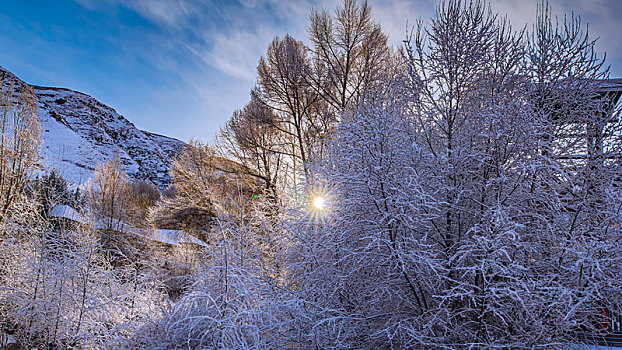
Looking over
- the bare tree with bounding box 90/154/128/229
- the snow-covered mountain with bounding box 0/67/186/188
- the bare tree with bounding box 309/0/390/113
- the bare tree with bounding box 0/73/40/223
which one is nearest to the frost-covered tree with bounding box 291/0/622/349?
the bare tree with bounding box 0/73/40/223

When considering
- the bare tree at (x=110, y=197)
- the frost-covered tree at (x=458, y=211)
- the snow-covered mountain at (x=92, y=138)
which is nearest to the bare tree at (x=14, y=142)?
the frost-covered tree at (x=458, y=211)

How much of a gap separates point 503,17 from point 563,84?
1.31 metres

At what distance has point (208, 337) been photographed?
3.52 metres

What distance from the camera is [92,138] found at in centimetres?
5472

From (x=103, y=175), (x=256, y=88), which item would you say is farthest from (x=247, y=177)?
(x=103, y=175)

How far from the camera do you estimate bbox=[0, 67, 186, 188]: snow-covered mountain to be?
43750 millimetres

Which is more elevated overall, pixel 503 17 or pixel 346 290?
pixel 503 17

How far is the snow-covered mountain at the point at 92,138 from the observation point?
1722 inches

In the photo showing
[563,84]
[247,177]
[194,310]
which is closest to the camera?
[194,310]

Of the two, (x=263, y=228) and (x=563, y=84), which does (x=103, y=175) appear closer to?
(x=263, y=228)

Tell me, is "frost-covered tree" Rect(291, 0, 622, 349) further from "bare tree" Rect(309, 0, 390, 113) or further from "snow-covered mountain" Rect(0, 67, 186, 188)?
"snow-covered mountain" Rect(0, 67, 186, 188)

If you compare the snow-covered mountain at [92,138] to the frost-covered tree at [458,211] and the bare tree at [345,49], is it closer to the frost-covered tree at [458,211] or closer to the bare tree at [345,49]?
the bare tree at [345,49]

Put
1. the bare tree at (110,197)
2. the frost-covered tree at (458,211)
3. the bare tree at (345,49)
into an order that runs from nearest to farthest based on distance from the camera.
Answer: the frost-covered tree at (458,211) < the bare tree at (345,49) < the bare tree at (110,197)

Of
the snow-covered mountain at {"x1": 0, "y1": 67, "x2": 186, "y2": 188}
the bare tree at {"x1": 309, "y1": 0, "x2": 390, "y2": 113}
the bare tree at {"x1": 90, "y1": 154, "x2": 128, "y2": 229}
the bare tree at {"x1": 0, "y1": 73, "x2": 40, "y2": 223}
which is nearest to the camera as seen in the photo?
the bare tree at {"x1": 0, "y1": 73, "x2": 40, "y2": 223}
